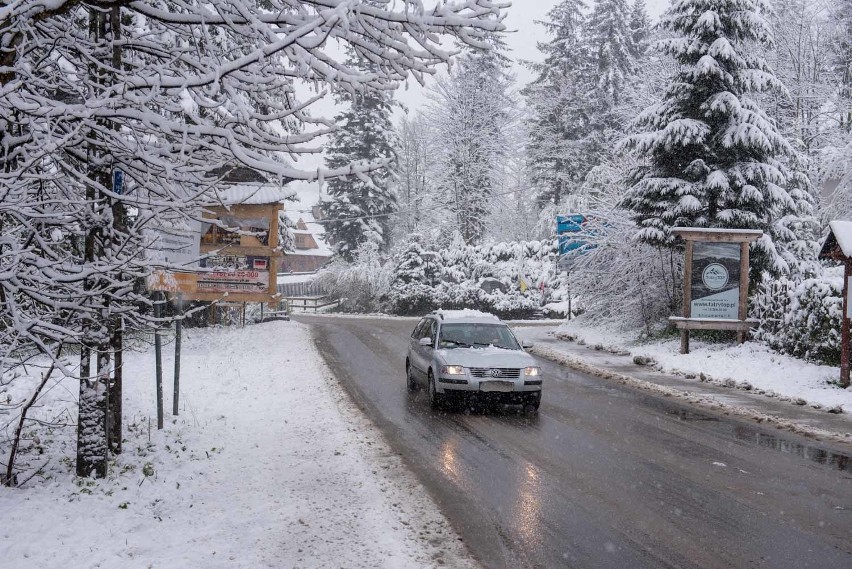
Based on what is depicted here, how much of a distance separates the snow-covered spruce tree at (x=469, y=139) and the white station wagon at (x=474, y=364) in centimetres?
3628

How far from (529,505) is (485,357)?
5074 millimetres

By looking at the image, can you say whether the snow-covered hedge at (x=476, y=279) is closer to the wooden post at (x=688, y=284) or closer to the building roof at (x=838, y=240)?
the wooden post at (x=688, y=284)

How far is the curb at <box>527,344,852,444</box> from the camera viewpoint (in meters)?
10.1

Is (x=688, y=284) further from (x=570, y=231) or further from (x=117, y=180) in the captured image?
(x=117, y=180)

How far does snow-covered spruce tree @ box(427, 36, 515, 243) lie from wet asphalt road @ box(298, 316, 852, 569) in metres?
37.7

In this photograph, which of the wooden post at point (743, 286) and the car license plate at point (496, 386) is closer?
the car license plate at point (496, 386)

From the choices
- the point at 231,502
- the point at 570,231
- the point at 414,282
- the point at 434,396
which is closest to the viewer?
the point at 231,502

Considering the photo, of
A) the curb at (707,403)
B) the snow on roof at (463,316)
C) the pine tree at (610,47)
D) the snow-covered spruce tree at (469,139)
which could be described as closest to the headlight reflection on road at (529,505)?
the curb at (707,403)

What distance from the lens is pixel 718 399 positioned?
1304 centimetres

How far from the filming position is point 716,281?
1828cm

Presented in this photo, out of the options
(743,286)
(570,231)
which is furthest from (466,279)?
(743,286)

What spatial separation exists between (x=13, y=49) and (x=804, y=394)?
1387 cm

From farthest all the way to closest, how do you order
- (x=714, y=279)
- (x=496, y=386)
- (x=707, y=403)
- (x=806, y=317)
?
(x=714, y=279)
(x=806, y=317)
(x=707, y=403)
(x=496, y=386)

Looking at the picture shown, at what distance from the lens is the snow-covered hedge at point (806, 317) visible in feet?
47.9
